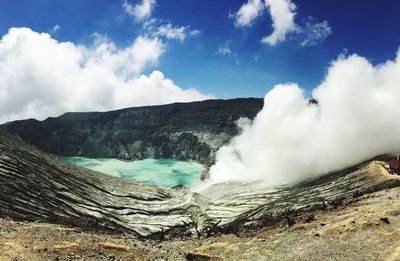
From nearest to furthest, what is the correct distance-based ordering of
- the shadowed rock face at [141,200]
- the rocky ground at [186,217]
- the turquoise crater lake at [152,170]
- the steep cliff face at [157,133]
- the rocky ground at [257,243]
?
the rocky ground at [257,243]
the rocky ground at [186,217]
the shadowed rock face at [141,200]
the turquoise crater lake at [152,170]
the steep cliff face at [157,133]

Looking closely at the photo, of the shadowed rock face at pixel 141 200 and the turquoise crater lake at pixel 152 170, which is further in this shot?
the turquoise crater lake at pixel 152 170

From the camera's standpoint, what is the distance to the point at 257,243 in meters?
43.0

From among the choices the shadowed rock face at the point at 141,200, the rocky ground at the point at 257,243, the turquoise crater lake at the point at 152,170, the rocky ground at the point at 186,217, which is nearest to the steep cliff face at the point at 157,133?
the turquoise crater lake at the point at 152,170

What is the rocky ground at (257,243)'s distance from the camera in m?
35.6

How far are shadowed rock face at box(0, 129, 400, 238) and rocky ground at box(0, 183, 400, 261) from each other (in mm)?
6201

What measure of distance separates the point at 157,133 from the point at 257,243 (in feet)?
496

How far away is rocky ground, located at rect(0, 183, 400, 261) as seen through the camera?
3559 cm

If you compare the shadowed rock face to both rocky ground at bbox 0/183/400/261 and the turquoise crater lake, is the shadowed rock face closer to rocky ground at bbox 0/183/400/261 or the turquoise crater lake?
rocky ground at bbox 0/183/400/261

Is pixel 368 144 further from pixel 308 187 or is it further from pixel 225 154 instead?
pixel 225 154

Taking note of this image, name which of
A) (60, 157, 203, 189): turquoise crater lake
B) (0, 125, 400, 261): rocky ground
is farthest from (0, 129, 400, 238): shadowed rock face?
(60, 157, 203, 189): turquoise crater lake

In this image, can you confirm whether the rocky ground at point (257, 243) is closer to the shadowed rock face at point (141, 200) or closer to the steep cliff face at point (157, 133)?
the shadowed rock face at point (141, 200)

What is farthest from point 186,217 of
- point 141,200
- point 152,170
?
point 152,170

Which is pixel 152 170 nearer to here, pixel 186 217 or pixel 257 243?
pixel 186 217

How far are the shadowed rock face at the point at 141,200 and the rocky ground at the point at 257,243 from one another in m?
6.20
